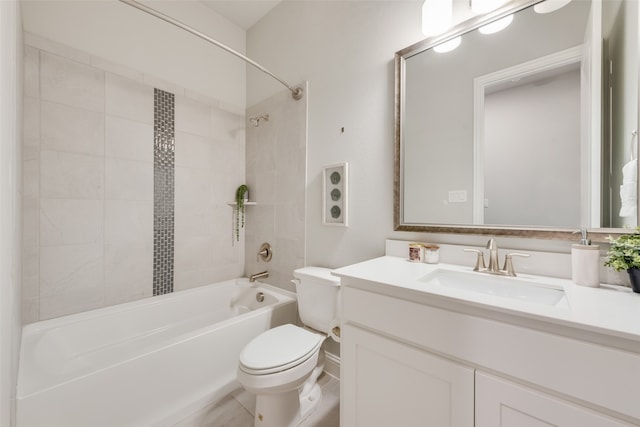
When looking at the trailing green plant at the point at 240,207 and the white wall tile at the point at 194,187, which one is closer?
the white wall tile at the point at 194,187

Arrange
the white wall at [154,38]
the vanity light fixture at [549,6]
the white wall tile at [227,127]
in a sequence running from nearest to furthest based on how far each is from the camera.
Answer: the vanity light fixture at [549,6], the white wall at [154,38], the white wall tile at [227,127]

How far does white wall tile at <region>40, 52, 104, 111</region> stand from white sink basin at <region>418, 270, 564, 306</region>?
2165 millimetres

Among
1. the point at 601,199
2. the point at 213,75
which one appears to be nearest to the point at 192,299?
the point at 213,75

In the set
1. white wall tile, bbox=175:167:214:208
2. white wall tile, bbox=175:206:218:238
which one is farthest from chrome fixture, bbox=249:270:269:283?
white wall tile, bbox=175:167:214:208

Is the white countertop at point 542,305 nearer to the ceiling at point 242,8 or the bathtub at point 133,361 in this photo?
the bathtub at point 133,361

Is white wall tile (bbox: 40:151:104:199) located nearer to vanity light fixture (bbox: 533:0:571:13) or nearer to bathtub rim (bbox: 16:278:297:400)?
bathtub rim (bbox: 16:278:297:400)

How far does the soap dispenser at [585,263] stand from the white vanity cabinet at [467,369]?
0.38 meters

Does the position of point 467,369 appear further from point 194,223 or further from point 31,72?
point 31,72

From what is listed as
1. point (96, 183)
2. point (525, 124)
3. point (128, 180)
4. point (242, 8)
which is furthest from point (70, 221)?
point (525, 124)

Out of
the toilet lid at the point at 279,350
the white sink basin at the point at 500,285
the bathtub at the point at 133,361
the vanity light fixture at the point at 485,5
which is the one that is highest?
the vanity light fixture at the point at 485,5

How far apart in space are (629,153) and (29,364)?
2.54 metres

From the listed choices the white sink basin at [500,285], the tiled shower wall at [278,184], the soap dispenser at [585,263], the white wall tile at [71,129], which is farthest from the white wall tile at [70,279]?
the soap dispenser at [585,263]

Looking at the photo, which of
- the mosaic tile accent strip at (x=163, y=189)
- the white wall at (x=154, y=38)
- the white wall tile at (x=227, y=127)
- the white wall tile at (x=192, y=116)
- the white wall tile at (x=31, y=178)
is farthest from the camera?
the white wall tile at (x=227, y=127)

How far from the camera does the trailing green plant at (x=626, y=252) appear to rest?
0.72 metres
